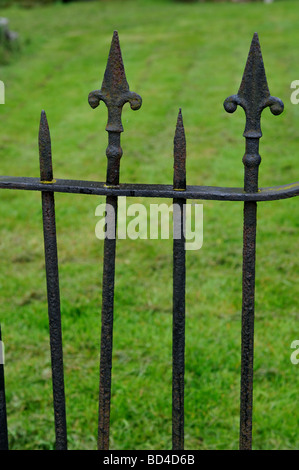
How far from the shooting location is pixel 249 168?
181cm

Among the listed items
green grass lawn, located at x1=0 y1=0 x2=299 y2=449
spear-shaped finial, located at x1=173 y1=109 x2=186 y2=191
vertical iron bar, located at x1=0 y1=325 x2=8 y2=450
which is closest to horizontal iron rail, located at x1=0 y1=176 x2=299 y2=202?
spear-shaped finial, located at x1=173 y1=109 x2=186 y2=191

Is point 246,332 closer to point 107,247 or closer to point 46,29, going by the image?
point 107,247

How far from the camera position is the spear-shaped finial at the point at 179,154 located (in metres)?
1.76

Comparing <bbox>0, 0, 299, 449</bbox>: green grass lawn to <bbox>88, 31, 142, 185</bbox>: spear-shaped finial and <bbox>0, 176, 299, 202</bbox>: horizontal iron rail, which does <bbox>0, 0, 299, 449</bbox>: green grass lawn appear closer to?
<bbox>0, 176, 299, 202</bbox>: horizontal iron rail

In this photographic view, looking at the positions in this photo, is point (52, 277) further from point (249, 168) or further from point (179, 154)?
point (249, 168)

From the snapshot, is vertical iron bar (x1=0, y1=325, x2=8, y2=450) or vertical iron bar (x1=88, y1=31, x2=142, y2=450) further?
vertical iron bar (x1=0, y1=325, x2=8, y2=450)

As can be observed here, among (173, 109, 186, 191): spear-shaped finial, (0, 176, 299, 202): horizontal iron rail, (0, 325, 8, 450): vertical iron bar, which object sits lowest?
(0, 325, 8, 450): vertical iron bar

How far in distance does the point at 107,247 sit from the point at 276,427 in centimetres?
144

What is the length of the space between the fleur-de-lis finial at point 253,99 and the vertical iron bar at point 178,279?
0.60ft

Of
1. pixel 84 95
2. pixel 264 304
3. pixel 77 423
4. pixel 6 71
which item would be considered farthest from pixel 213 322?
pixel 6 71

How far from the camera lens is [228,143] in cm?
665

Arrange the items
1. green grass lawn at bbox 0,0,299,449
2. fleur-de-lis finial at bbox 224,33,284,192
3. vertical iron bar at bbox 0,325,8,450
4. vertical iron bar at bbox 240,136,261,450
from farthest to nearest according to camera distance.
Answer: green grass lawn at bbox 0,0,299,449 → vertical iron bar at bbox 0,325,8,450 → vertical iron bar at bbox 240,136,261,450 → fleur-de-lis finial at bbox 224,33,284,192

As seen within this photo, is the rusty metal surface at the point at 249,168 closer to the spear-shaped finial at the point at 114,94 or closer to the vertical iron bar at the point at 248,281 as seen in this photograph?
the vertical iron bar at the point at 248,281

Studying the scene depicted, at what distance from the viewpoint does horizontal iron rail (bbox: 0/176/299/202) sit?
5.93ft
